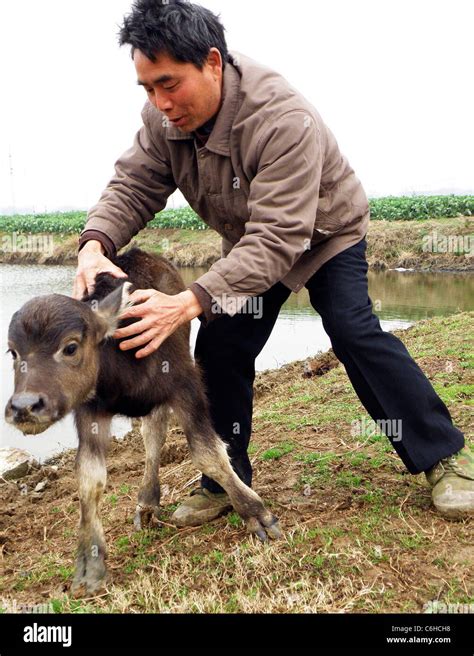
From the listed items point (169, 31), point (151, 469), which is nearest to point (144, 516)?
point (151, 469)

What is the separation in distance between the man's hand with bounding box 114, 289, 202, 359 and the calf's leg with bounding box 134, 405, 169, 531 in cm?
123

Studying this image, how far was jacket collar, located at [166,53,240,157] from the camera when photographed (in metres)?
3.69

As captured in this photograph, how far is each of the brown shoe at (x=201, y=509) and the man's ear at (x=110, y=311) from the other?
1475mm

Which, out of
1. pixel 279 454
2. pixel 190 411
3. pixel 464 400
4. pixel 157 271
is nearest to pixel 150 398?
pixel 190 411

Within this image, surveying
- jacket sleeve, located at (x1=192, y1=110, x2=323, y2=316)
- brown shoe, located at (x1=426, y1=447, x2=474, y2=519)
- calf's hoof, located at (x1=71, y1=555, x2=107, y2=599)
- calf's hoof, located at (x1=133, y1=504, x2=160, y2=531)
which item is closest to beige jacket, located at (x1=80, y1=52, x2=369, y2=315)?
jacket sleeve, located at (x1=192, y1=110, x2=323, y2=316)

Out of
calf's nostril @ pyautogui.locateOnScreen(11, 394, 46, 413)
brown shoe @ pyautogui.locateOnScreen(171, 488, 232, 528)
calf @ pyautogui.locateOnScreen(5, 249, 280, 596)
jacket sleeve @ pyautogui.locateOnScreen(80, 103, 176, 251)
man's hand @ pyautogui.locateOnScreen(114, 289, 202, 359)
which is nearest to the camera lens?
calf's nostril @ pyautogui.locateOnScreen(11, 394, 46, 413)

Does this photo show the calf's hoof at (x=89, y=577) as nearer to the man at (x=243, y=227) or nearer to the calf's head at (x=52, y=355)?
the man at (x=243, y=227)

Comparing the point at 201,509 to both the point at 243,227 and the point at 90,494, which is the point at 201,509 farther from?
the point at 243,227

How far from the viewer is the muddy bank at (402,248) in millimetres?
22453

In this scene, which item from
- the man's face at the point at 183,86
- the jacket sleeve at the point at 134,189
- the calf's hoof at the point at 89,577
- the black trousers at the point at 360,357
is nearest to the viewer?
the man's face at the point at 183,86

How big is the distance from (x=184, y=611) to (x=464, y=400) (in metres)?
3.61

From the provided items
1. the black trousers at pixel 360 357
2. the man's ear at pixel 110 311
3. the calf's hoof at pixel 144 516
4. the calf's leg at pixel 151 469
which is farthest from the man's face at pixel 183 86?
the calf's hoof at pixel 144 516

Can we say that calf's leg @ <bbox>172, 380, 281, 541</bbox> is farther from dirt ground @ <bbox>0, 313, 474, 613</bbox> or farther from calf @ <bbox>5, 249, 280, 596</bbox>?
dirt ground @ <bbox>0, 313, 474, 613</bbox>
